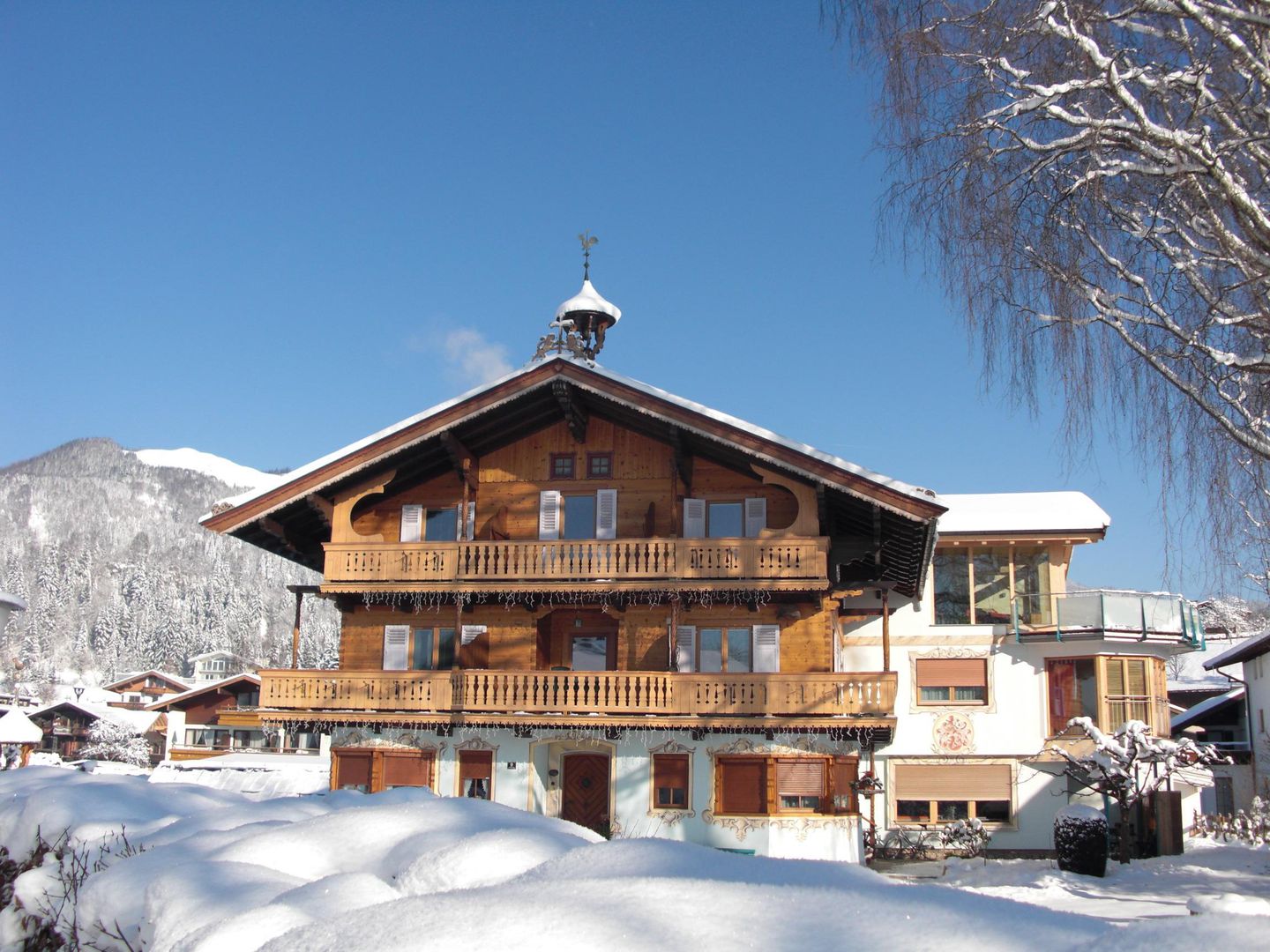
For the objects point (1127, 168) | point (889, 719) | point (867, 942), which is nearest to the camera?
point (867, 942)

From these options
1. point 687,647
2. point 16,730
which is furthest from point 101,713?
point 687,647

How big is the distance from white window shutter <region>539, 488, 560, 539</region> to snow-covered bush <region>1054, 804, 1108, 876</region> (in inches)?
490

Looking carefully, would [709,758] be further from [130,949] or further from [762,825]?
[130,949]

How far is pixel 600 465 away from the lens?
2650 cm

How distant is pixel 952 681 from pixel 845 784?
28.2 feet

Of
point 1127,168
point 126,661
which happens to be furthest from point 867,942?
point 126,661

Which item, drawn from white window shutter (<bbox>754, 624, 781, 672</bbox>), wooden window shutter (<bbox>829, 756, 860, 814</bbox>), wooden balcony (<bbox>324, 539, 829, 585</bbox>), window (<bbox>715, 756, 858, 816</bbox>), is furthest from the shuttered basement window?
wooden window shutter (<bbox>829, 756, 860, 814</bbox>)

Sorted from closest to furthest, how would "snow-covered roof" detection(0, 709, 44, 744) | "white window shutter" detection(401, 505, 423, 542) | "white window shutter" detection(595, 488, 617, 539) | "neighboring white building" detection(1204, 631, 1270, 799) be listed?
"white window shutter" detection(595, 488, 617, 539) → "white window shutter" detection(401, 505, 423, 542) → "snow-covered roof" detection(0, 709, 44, 744) → "neighboring white building" detection(1204, 631, 1270, 799)

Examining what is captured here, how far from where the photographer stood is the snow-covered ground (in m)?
3.54

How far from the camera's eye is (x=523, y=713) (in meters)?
23.9

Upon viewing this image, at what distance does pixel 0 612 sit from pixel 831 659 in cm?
1985

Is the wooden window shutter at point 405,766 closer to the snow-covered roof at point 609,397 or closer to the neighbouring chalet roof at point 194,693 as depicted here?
the snow-covered roof at point 609,397

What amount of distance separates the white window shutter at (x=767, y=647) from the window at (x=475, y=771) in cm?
606

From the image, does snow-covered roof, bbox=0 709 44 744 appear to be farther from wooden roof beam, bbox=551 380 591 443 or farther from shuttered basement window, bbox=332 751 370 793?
wooden roof beam, bbox=551 380 591 443
